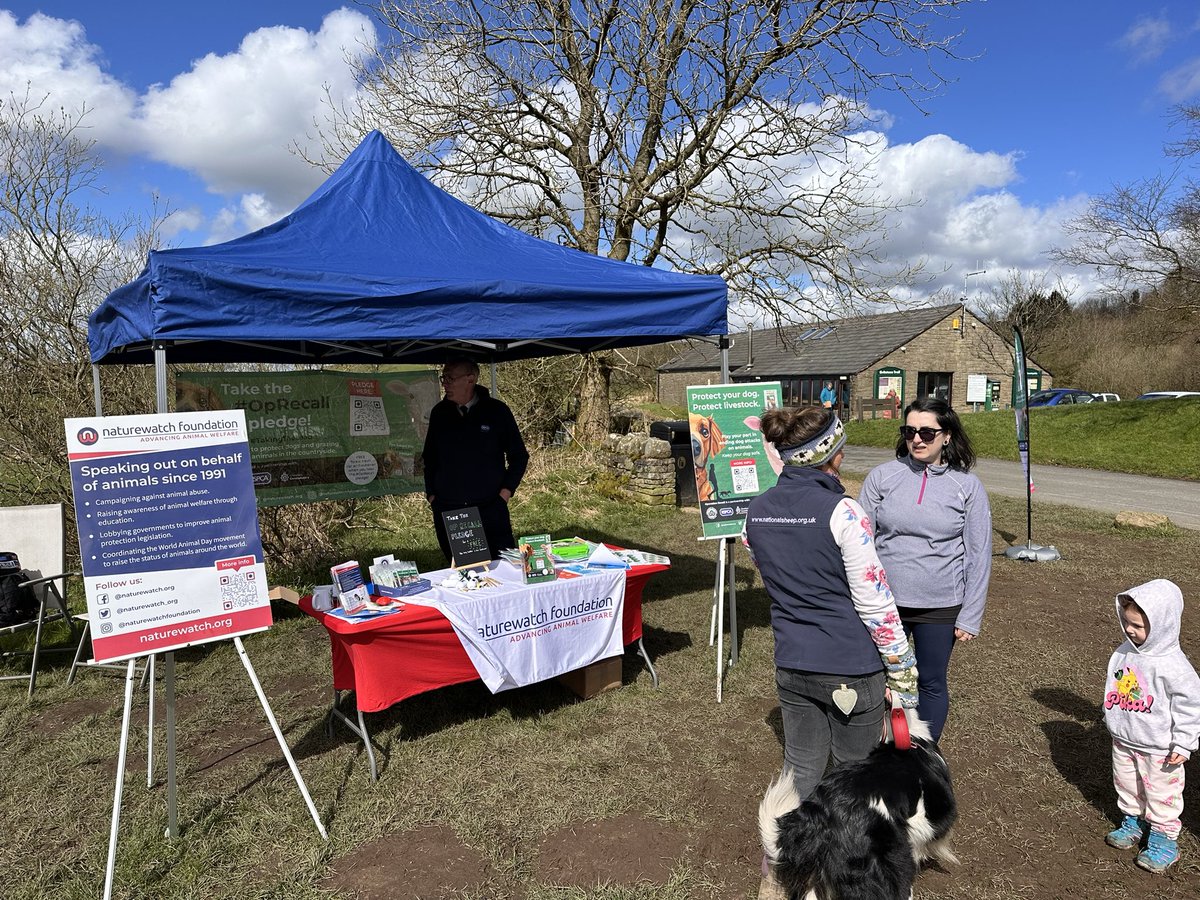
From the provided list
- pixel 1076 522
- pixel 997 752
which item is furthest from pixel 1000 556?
pixel 997 752

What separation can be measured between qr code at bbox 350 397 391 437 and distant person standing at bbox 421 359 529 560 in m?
1.32

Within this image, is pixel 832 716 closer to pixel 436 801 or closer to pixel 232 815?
pixel 436 801

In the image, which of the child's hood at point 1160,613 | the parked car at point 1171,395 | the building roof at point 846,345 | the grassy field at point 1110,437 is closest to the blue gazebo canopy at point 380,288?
the child's hood at point 1160,613

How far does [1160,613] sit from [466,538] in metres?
3.17

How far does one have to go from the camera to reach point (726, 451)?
4.46 meters

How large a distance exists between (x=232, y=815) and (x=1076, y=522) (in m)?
9.89

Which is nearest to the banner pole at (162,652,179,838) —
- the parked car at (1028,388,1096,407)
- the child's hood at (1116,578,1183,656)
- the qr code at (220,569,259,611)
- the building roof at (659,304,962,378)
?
the qr code at (220,569,259,611)

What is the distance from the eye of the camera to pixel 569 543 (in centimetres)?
449

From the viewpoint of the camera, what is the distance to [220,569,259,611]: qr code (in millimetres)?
2811

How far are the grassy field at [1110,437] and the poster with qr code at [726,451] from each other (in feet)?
43.5

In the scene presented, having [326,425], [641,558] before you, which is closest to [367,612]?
[641,558]

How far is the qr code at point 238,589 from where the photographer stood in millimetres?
2811

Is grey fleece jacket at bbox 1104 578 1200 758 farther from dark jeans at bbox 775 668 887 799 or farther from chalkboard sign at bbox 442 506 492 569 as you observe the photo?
chalkboard sign at bbox 442 506 492 569

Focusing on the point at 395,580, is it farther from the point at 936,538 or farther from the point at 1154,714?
the point at 1154,714
